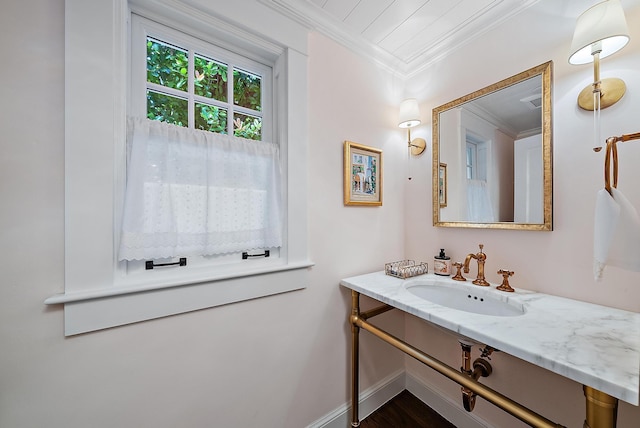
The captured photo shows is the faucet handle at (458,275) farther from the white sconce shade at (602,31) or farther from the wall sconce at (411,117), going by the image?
the white sconce shade at (602,31)

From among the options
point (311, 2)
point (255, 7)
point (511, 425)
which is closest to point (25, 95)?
point (255, 7)

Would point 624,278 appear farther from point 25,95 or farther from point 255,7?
point 25,95

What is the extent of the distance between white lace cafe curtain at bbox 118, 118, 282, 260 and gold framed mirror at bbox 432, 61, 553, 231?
42.3 inches

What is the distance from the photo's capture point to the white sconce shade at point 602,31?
0.78m

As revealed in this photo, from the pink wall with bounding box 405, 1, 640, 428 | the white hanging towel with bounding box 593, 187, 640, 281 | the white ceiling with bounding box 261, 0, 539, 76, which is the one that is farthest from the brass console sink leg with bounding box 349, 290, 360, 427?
the white ceiling with bounding box 261, 0, 539, 76

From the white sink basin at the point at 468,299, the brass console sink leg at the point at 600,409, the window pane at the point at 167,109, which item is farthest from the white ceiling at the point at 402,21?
the brass console sink leg at the point at 600,409

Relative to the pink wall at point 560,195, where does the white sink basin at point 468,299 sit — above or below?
below

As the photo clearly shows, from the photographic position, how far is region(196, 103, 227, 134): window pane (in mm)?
1052

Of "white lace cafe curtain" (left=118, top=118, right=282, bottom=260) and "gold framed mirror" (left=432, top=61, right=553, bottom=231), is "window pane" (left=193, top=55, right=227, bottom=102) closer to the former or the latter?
"white lace cafe curtain" (left=118, top=118, right=282, bottom=260)

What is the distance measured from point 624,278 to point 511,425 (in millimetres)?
902

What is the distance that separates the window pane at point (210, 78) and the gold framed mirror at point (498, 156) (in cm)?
129

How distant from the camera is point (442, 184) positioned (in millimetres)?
1484

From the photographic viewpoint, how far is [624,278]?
875 mm

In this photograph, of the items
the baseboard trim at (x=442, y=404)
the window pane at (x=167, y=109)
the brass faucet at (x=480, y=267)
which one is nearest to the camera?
the window pane at (x=167, y=109)
